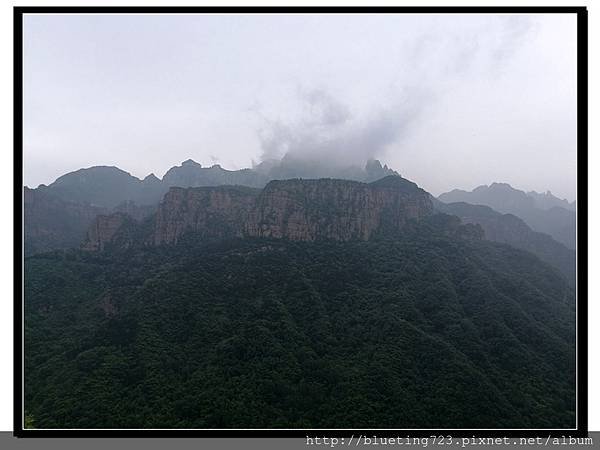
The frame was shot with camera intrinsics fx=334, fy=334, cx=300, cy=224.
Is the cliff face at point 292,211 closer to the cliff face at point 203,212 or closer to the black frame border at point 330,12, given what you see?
the cliff face at point 203,212

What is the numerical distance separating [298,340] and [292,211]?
21.3ft

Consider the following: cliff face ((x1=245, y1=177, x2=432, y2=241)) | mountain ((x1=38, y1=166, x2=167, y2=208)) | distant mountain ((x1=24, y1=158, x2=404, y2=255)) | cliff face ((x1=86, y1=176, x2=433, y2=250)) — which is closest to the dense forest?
cliff face ((x1=245, y1=177, x2=432, y2=241))

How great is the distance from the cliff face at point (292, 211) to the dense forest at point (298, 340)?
5.14ft

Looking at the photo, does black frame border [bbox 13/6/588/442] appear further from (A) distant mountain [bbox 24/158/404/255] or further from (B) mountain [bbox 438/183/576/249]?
(A) distant mountain [bbox 24/158/404/255]

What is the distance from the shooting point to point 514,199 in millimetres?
12273

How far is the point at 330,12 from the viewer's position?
465 centimetres

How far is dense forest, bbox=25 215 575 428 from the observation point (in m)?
5.75

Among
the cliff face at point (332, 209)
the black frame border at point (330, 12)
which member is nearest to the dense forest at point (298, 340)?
the black frame border at point (330, 12)

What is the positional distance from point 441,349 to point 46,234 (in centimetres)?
1376

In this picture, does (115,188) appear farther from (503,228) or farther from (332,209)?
(503,228)

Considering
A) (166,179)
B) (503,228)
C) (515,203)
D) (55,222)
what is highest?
(166,179)

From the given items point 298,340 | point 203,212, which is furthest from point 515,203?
point 203,212

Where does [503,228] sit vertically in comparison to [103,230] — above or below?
above

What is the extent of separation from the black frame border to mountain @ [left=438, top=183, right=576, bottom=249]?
18.5 feet
